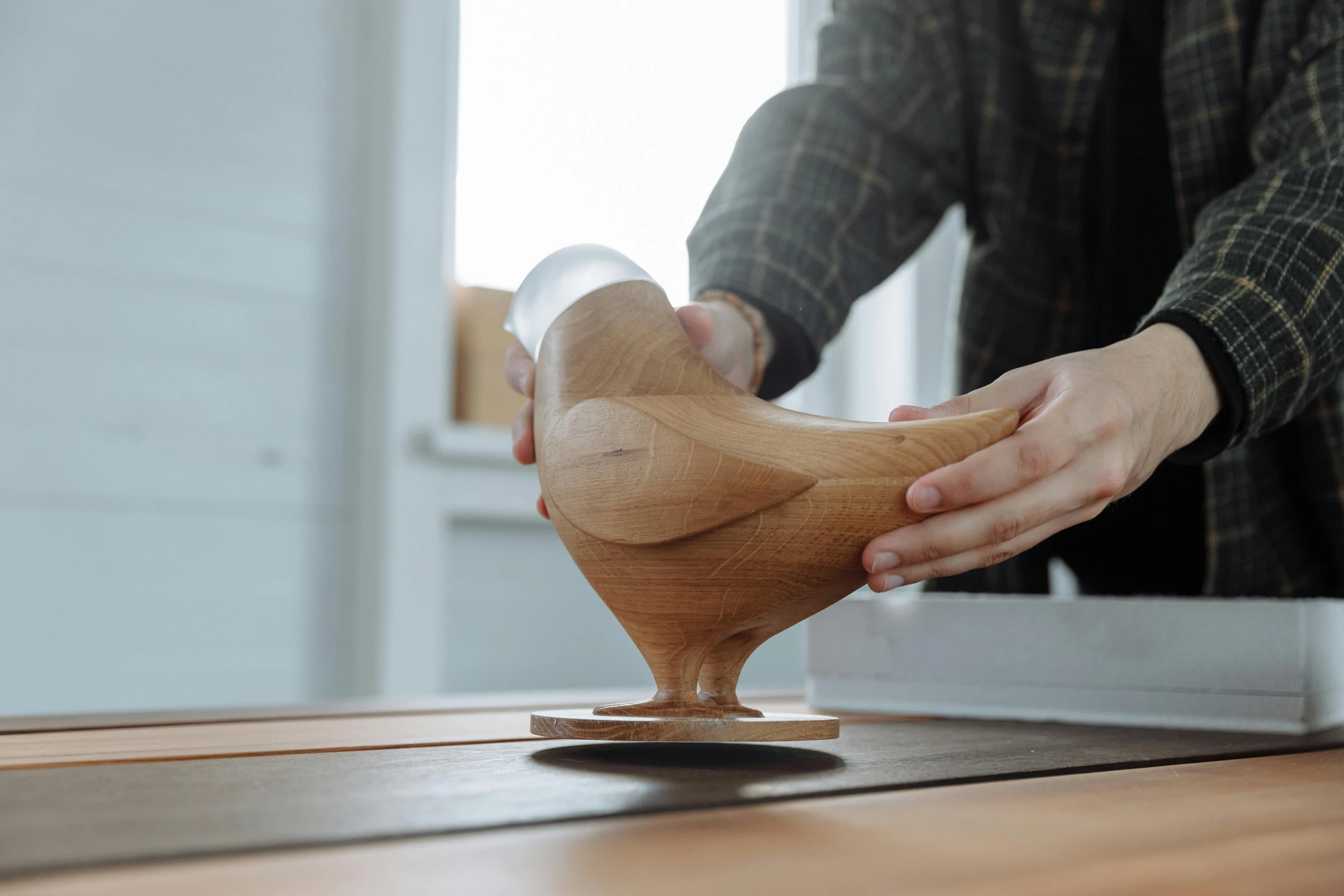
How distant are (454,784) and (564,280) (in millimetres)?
198

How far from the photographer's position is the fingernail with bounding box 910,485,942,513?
339mm

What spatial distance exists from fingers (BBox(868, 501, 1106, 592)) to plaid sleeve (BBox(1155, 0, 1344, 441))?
0.12m

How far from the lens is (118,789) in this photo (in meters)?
0.30

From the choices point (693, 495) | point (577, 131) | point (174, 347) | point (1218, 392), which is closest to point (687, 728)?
point (693, 495)

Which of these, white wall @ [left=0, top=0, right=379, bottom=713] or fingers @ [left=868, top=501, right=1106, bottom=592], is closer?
fingers @ [left=868, top=501, right=1106, bottom=592]

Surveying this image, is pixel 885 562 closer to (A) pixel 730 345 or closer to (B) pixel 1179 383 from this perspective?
(B) pixel 1179 383

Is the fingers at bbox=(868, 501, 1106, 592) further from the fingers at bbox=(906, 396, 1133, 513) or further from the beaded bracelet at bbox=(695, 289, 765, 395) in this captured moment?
the beaded bracelet at bbox=(695, 289, 765, 395)

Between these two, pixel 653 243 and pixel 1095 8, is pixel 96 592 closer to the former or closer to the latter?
pixel 653 243

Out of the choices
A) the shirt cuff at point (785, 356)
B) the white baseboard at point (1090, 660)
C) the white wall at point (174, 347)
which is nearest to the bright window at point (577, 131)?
the white wall at point (174, 347)

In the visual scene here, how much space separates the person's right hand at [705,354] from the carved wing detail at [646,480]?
0.04 meters

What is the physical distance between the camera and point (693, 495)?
342 mm

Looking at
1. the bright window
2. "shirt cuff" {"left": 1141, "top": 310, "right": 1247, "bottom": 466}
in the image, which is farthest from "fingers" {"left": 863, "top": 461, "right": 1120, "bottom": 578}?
the bright window

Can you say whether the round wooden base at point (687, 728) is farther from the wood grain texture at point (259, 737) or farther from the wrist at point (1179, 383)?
the wrist at point (1179, 383)

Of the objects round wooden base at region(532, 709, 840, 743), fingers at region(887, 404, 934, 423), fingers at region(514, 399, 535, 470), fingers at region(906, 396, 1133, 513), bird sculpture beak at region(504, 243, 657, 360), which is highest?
bird sculpture beak at region(504, 243, 657, 360)
